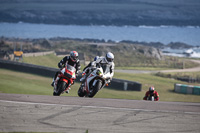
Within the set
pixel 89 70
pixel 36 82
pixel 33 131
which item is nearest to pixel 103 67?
pixel 89 70

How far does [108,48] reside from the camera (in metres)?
102

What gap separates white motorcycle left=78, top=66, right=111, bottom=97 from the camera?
12.9m

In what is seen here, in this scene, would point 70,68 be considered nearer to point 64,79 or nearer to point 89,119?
point 64,79

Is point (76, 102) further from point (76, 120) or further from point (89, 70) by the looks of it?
point (89, 70)

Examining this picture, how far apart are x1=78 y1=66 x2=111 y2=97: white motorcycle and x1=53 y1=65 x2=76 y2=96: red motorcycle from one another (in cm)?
58

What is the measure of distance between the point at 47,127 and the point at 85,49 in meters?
88.7

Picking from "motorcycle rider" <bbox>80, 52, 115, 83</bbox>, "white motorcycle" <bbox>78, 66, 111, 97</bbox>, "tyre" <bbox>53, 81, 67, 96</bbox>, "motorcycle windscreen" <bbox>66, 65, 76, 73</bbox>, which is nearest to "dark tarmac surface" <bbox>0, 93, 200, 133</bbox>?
"white motorcycle" <bbox>78, 66, 111, 97</bbox>

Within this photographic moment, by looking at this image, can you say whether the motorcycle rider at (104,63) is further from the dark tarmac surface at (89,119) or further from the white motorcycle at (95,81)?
the dark tarmac surface at (89,119)

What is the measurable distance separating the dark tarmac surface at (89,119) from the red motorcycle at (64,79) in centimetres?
386

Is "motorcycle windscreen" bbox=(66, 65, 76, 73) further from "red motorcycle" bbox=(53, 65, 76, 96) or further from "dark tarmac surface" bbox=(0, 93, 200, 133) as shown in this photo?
"dark tarmac surface" bbox=(0, 93, 200, 133)

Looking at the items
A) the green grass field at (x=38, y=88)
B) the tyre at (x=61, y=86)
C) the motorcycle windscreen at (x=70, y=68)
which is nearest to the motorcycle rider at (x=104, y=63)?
the motorcycle windscreen at (x=70, y=68)

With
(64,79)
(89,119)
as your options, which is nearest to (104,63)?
(64,79)

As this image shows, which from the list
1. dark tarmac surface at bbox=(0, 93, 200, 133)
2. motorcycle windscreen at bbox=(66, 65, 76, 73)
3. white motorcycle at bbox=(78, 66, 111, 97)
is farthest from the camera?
motorcycle windscreen at bbox=(66, 65, 76, 73)

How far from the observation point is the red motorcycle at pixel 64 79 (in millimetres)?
13141
